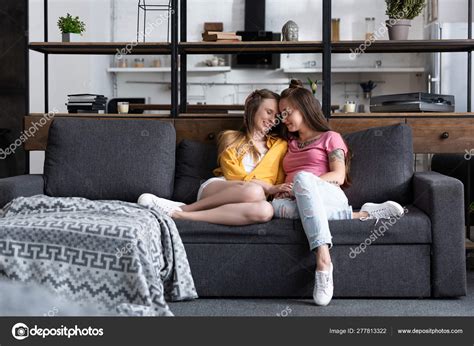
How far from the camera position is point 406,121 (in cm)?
435

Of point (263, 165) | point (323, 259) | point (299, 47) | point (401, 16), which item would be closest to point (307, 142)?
point (263, 165)

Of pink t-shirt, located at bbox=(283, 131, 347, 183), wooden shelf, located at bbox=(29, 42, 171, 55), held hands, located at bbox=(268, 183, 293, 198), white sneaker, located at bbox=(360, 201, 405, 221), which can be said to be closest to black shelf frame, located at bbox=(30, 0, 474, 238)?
wooden shelf, located at bbox=(29, 42, 171, 55)

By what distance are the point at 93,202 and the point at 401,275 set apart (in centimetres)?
147

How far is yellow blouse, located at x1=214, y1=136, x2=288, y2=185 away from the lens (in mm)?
3879

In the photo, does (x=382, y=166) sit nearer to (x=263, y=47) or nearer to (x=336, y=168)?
(x=336, y=168)

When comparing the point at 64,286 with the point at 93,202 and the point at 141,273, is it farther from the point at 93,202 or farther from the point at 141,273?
the point at 93,202

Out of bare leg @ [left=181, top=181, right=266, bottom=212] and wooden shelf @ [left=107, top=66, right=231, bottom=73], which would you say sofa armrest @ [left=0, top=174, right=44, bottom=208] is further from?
wooden shelf @ [left=107, top=66, right=231, bottom=73]

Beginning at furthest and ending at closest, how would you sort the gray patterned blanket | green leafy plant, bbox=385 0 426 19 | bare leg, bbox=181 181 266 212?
green leafy plant, bbox=385 0 426 19 < bare leg, bbox=181 181 266 212 < the gray patterned blanket

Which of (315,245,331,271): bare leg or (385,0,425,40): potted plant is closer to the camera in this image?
(315,245,331,271): bare leg

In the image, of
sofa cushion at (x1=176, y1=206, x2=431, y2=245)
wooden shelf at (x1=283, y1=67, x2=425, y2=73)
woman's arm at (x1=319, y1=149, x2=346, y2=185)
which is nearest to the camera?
sofa cushion at (x1=176, y1=206, x2=431, y2=245)

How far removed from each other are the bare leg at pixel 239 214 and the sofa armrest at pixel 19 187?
95cm
